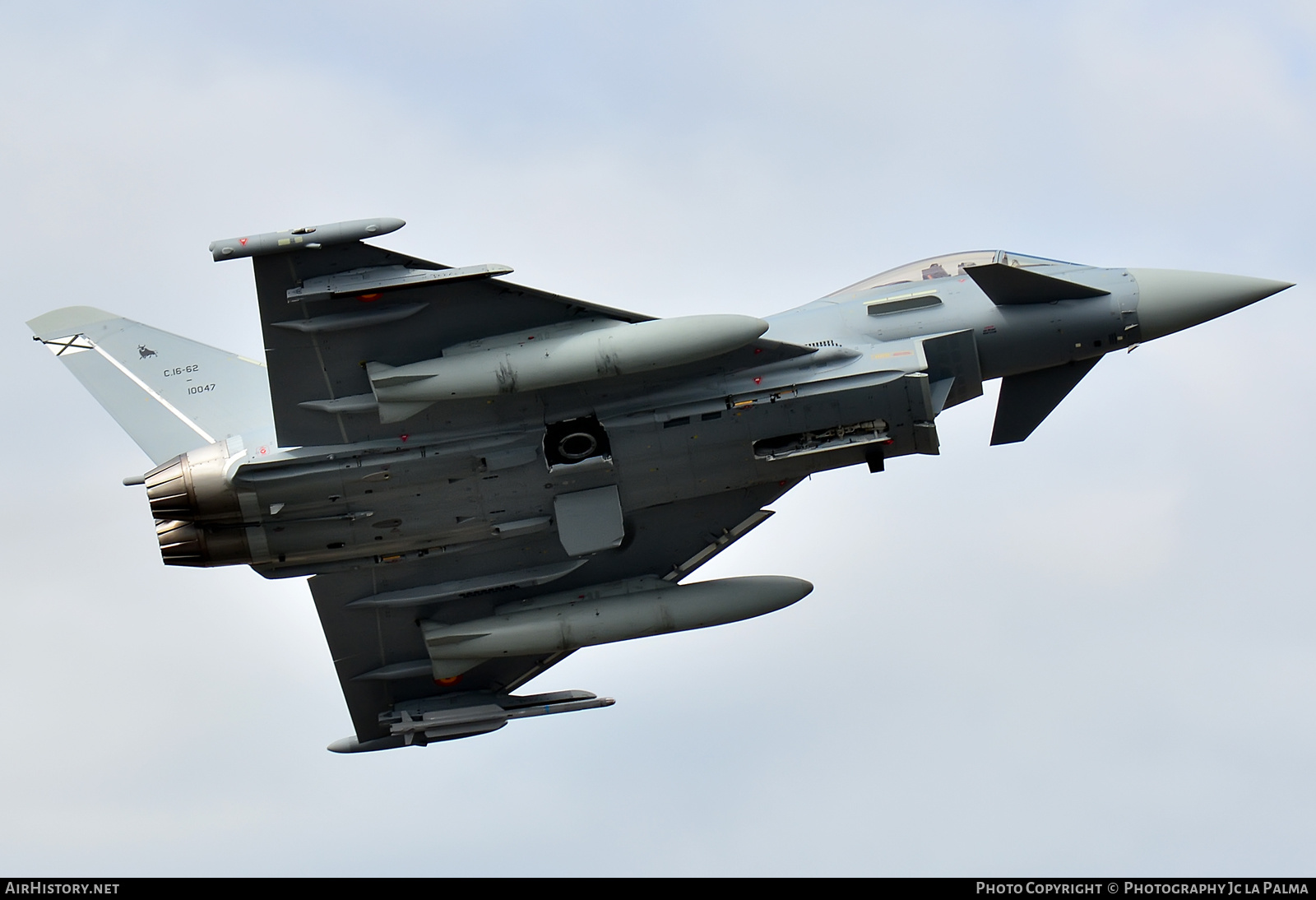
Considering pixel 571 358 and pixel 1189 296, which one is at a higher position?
pixel 571 358

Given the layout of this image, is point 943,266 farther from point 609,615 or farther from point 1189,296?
point 609,615

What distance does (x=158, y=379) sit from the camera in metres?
19.7

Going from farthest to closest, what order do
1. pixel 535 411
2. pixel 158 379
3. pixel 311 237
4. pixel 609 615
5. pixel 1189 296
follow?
pixel 158 379
pixel 609 615
pixel 1189 296
pixel 535 411
pixel 311 237

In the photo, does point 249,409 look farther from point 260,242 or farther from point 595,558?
point 595,558

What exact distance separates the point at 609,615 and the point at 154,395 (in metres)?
6.40

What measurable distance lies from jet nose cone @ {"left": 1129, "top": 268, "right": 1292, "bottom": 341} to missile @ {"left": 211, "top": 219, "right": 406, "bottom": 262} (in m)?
8.94

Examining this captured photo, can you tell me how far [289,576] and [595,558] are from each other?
385 cm

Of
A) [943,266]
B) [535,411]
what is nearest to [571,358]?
[535,411]

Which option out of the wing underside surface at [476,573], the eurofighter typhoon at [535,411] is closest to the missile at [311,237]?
the eurofighter typhoon at [535,411]

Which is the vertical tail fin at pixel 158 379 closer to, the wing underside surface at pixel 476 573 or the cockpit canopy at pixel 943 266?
the wing underside surface at pixel 476 573

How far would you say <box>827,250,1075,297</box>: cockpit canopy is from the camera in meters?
18.8

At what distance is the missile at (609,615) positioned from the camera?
63.1ft

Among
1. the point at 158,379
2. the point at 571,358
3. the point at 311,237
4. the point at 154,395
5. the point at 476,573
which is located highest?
the point at 311,237

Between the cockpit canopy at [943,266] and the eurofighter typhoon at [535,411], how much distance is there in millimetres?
46
